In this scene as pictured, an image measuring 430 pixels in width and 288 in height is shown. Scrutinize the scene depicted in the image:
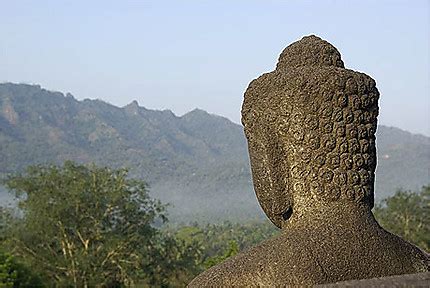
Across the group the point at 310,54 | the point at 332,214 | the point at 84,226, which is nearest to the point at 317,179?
the point at 332,214

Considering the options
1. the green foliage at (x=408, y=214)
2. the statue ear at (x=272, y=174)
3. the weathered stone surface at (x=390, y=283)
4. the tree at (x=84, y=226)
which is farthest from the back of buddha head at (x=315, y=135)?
the green foliage at (x=408, y=214)

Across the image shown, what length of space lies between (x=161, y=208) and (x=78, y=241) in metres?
3.95

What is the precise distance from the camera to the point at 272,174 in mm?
3736

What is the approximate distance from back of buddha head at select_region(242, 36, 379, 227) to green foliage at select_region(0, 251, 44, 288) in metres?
16.8

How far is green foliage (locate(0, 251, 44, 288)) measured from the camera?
65.1 ft

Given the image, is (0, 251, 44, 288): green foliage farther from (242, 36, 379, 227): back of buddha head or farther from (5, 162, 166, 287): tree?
(242, 36, 379, 227): back of buddha head

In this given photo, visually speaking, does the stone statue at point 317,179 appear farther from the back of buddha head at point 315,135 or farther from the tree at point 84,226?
the tree at point 84,226

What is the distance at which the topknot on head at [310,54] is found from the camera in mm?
3859

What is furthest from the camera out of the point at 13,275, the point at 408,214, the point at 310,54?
the point at 408,214

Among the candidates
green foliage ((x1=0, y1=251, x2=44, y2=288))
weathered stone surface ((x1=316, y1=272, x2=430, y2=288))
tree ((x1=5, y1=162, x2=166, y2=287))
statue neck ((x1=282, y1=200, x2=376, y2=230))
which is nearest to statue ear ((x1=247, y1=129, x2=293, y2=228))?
statue neck ((x1=282, y1=200, x2=376, y2=230))

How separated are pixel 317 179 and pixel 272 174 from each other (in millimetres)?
279

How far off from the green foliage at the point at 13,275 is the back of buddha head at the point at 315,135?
55.1 feet

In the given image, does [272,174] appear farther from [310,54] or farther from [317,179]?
[310,54]

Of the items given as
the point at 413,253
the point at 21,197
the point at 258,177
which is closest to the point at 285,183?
the point at 258,177
